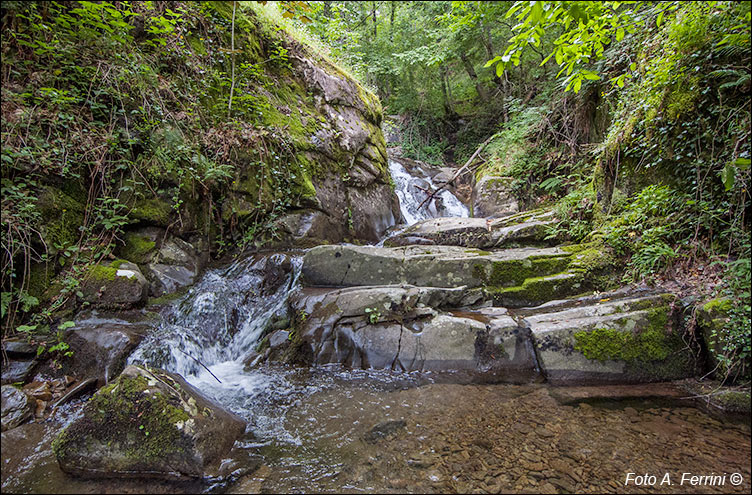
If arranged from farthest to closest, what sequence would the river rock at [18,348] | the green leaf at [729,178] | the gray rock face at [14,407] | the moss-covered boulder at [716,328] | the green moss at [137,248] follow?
the green moss at [137,248] → the river rock at [18,348] → the moss-covered boulder at [716,328] → the gray rock face at [14,407] → the green leaf at [729,178]

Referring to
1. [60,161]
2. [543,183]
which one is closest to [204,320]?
[60,161]

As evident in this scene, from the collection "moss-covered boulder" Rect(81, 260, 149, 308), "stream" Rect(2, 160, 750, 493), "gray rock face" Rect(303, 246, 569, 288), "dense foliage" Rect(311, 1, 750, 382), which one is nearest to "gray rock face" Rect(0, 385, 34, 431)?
"stream" Rect(2, 160, 750, 493)

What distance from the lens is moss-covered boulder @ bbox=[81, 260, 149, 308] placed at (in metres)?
4.18

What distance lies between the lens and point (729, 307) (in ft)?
10.1

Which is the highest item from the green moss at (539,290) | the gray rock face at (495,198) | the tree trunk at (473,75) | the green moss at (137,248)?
the tree trunk at (473,75)

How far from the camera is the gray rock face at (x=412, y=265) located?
5.17m

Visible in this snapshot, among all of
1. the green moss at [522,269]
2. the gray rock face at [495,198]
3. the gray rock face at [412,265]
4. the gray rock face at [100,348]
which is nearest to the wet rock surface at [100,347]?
the gray rock face at [100,348]

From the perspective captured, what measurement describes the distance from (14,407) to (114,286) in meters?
1.72

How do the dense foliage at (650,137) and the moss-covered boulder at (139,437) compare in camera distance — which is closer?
the moss-covered boulder at (139,437)

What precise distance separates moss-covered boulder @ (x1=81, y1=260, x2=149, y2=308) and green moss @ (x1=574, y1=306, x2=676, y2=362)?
19.1 ft

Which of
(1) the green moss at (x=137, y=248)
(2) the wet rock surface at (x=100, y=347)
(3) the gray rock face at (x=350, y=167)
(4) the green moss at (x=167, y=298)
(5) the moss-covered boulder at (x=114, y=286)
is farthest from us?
(3) the gray rock face at (x=350, y=167)

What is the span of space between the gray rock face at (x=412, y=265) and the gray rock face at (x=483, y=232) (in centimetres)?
87

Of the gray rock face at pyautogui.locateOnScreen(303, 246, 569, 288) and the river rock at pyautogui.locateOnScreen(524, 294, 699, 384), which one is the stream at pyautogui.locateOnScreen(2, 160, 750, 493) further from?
the gray rock face at pyautogui.locateOnScreen(303, 246, 569, 288)

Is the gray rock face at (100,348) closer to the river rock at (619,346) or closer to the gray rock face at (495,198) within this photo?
the river rock at (619,346)
